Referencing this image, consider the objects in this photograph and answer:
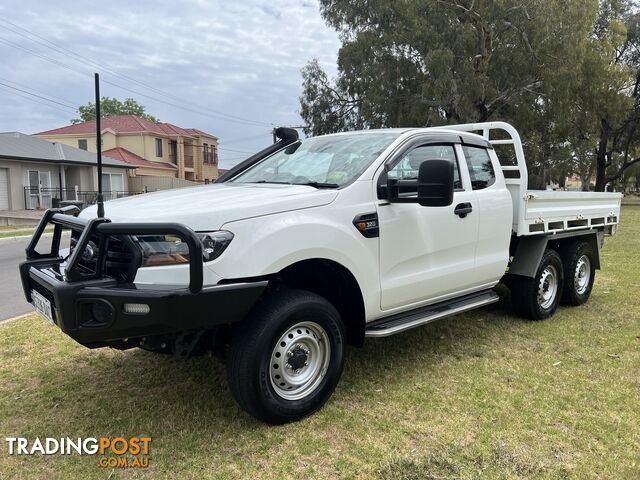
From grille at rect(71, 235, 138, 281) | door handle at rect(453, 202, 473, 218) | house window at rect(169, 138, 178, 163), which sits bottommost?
grille at rect(71, 235, 138, 281)

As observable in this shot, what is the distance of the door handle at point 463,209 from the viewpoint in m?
4.54

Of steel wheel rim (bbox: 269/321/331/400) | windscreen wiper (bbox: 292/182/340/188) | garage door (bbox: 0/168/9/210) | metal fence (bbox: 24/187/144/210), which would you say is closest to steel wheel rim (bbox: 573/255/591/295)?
windscreen wiper (bbox: 292/182/340/188)

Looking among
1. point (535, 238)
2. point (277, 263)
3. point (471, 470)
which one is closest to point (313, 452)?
point (471, 470)

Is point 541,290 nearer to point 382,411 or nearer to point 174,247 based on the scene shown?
point 382,411

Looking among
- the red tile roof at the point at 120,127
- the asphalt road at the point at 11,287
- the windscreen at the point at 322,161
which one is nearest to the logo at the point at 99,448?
the windscreen at the point at 322,161

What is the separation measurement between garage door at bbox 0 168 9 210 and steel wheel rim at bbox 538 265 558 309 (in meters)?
28.3

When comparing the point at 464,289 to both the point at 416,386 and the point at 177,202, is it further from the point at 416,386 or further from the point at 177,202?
the point at 177,202

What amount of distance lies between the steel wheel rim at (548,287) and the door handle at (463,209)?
70.4 inches

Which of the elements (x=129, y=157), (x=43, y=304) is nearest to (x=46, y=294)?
(x=43, y=304)

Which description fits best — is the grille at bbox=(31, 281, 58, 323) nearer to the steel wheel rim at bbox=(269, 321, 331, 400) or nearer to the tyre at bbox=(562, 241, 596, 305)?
the steel wheel rim at bbox=(269, 321, 331, 400)

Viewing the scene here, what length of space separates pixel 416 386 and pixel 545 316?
263cm

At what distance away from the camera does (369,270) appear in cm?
379

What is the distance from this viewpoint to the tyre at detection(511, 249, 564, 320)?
5770mm

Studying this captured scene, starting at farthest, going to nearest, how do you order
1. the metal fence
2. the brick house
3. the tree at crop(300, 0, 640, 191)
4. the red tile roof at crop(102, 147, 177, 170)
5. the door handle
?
the brick house, the red tile roof at crop(102, 147, 177, 170), the metal fence, the tree at crop(300, 0, 640, 191), the door handle
